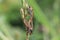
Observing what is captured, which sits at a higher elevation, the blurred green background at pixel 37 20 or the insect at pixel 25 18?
the insect at pixel 25 18

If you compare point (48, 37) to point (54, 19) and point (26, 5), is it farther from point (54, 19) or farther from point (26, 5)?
point (26, 5)

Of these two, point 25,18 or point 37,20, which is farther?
point 37,20

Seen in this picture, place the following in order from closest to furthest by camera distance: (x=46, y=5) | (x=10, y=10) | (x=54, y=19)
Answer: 1. (x=54, y=19)
2. (x=46, y=5)
3. (x=10, y=10)

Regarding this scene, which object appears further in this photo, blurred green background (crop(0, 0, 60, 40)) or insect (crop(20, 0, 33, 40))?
blurred green background (crop(0, 0, 60, 40))

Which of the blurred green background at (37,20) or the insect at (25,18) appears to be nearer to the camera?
the insect at (25,18)

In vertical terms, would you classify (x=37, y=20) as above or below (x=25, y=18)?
below

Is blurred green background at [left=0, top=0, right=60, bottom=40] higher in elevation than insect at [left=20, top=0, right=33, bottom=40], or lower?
lower

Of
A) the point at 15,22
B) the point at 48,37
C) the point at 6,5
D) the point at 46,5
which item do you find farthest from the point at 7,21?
the point at 48,37

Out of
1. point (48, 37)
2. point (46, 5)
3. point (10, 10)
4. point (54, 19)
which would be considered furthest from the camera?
point (10, 10)
